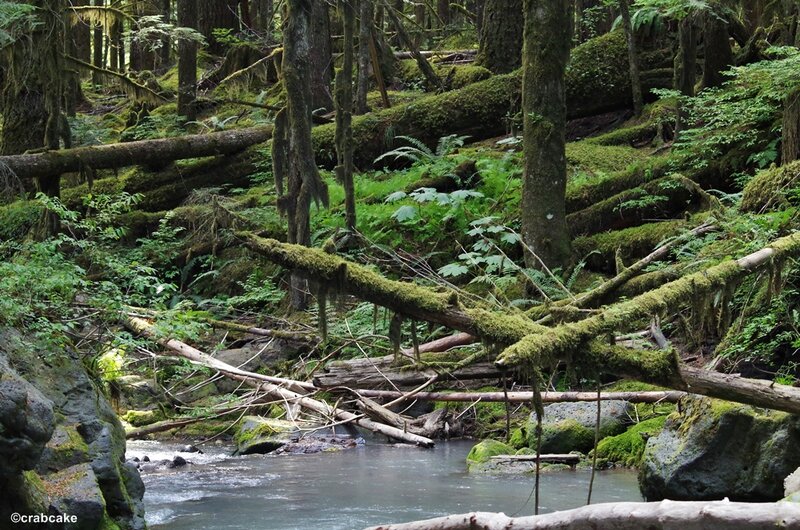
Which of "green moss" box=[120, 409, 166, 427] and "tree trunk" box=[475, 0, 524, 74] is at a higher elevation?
"tree trunk" box=[475, 0, 524, 74]

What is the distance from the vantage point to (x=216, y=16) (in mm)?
25516

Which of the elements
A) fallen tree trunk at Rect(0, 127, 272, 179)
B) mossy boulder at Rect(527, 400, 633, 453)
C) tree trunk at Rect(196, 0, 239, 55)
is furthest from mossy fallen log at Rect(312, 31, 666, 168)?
mossy boulder at Rect(527, 400, 633, 453)

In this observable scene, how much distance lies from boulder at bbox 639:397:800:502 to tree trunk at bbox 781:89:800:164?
565 centimetres

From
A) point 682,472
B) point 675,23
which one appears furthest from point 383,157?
point 682,472

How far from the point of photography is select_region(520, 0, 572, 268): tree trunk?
528 inches

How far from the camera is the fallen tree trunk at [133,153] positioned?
15387 mm

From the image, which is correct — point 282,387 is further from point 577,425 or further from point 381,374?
point 577,425

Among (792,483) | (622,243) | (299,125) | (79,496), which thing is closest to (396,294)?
(79,496)

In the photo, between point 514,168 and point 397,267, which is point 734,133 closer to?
point 514,168

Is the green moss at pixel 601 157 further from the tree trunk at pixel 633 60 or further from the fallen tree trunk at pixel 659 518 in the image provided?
the fallen tree trunk at pixel 659 518

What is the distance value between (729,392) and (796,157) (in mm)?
6631

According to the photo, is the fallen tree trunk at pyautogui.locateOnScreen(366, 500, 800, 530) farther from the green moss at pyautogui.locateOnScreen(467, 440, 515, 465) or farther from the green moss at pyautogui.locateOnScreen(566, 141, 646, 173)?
the green moss at pyautogui.locateOnScreen(566, 141, 646, 173)

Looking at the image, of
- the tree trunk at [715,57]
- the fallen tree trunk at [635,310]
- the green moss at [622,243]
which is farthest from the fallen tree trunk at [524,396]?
the tree trunk at [715,57]

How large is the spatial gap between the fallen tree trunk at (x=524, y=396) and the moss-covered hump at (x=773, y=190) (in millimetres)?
2839
